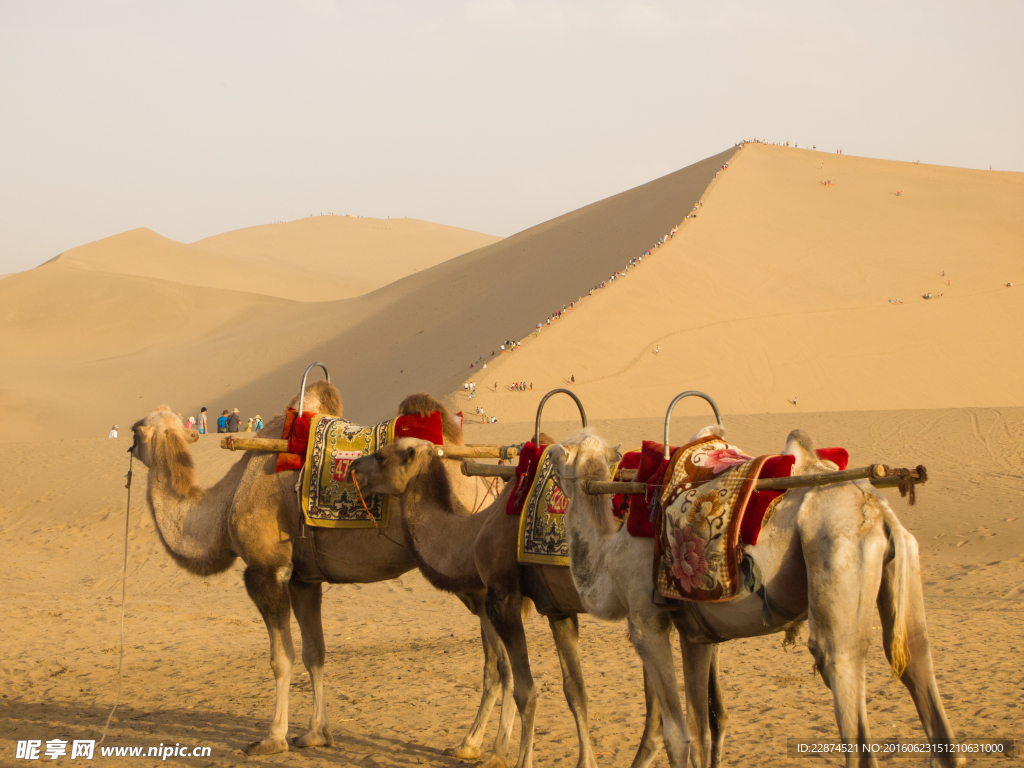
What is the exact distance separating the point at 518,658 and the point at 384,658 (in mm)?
3788

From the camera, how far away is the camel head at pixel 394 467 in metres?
6.11

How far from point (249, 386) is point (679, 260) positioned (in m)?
20.1

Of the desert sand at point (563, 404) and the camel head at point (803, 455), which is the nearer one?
the camel head at point (803, 455)

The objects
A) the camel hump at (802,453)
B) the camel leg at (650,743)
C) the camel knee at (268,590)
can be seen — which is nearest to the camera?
the camel hump at (802,453)

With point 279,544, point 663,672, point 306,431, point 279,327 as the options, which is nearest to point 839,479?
point 663,672

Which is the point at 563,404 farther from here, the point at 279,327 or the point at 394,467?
the point at 279,327

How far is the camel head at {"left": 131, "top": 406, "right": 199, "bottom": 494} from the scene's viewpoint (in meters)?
7.28

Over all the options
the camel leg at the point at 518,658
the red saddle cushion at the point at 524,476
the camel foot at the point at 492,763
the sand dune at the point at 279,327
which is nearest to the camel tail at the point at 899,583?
the camel leg at the point at 518,658

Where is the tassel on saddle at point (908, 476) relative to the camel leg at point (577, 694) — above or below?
above

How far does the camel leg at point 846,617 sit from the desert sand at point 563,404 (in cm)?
222

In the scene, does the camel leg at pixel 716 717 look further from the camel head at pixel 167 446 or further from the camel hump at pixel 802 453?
the camel head at pixel 167 446

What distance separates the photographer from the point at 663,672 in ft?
14.8

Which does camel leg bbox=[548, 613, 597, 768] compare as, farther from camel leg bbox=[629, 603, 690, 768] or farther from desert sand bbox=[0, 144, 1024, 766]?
camel leg bbox=[629, 603, 690, 768]

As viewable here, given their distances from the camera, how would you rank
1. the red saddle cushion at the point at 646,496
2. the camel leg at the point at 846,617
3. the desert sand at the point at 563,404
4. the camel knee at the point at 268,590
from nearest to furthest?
1. the camel leg at the point at 846,617
2. the red saddle cushion at the point at 646,496
3. the camel knee at the point at 268,590
4. the desert sand at the point at 563,404
